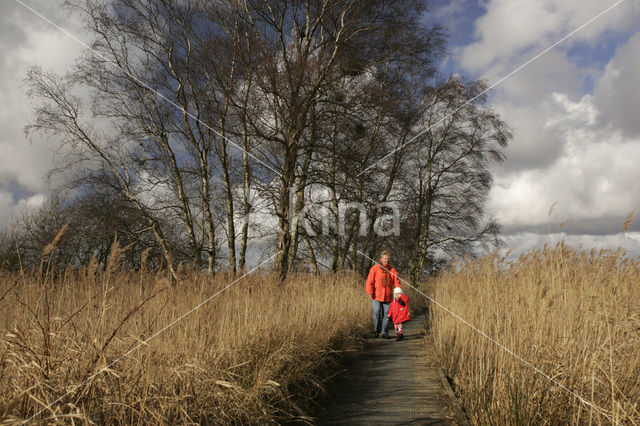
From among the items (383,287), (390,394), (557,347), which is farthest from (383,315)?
(557,347)

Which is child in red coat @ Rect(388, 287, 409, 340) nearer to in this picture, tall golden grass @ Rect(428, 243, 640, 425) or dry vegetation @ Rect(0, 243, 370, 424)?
dry vegetation @ Rect(0, 243, 370, 424)

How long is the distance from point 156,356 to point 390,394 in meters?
2.79

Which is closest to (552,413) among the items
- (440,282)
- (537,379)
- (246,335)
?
(537,379)

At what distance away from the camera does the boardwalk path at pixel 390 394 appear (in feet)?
12.9

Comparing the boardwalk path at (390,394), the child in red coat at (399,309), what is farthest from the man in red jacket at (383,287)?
the boardwalk path at (390,394)

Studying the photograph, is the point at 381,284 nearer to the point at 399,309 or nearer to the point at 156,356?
the point at 399,309

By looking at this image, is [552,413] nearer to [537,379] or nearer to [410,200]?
[537,379]

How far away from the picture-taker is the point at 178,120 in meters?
14.0

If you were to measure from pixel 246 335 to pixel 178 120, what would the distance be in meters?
11.4

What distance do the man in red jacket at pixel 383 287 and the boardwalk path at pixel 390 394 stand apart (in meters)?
1.76

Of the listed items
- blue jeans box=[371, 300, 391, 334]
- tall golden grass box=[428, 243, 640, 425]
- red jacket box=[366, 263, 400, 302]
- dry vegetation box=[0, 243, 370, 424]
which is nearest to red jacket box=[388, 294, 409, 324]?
red jacket box=[366, 263, 400, 302]

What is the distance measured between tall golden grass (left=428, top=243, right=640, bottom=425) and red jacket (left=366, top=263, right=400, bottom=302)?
9.10 ft

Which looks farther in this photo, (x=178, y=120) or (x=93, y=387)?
(x=178, y=120)

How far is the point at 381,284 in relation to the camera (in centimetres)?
875
